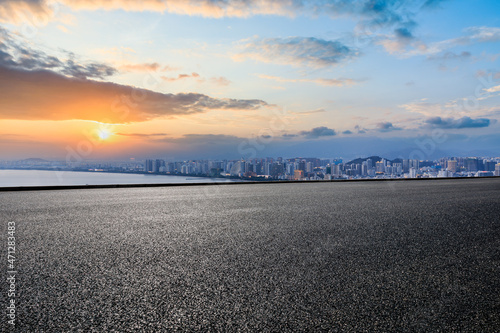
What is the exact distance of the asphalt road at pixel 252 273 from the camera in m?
2.70

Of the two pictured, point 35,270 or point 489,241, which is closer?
point 35,270

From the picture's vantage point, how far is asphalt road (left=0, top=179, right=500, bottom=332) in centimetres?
270

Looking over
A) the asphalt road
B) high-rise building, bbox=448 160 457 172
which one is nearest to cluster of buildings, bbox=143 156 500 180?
high-rise building, bbox=448 160 457 172

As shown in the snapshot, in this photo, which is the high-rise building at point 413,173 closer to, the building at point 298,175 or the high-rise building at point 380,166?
the high-rise building at point 380,166

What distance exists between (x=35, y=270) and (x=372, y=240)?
4.51 m

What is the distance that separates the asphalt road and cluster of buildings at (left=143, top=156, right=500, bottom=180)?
12.8 metres

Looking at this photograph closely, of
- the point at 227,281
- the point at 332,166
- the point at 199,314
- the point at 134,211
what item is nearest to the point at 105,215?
the point at 134,211

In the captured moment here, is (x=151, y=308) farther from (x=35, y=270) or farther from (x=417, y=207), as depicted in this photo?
(x=417, y=207)

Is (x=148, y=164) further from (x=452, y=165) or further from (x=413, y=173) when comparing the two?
(x=452, y=165)

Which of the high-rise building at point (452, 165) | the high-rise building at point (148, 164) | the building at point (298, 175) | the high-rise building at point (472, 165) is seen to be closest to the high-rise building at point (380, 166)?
the high-rise building at point (452, 165)

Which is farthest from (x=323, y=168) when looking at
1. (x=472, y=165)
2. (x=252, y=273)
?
(x=252, y=273)

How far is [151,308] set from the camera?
2.87 meters

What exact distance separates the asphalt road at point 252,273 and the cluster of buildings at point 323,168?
12.8m

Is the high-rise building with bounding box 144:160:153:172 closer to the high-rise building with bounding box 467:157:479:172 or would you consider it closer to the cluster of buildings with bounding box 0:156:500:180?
the cluster of buildings with bounding box 0:156:500:180
